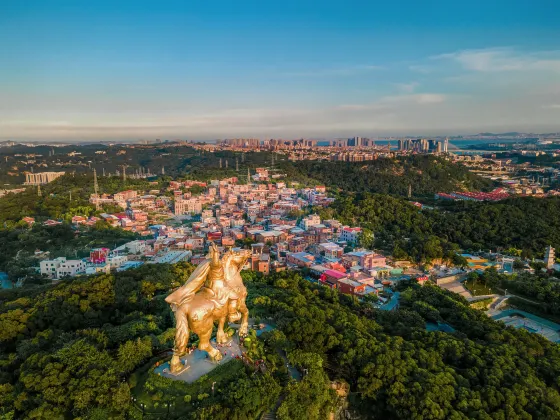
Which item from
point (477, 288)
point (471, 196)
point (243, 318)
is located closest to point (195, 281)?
point (243, 318)

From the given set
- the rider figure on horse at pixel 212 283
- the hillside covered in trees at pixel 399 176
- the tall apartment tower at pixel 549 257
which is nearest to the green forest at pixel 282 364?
the rider figure on horse at pixel 212 283

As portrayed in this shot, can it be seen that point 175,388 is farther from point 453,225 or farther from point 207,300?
point 453,225

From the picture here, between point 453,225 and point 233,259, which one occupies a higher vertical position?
point 233,259

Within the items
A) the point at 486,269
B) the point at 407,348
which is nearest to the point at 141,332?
the point at 407,348

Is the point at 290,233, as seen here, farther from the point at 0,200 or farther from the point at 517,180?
the point at 517,180

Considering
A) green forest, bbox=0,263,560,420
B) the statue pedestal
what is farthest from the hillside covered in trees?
the statue pedestal

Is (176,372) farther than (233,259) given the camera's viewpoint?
No
